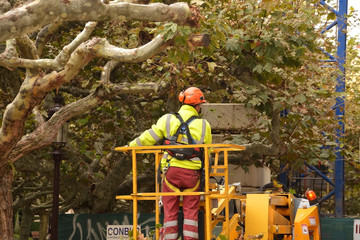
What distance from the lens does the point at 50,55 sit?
1520 centimetres

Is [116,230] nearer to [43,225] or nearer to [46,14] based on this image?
[43,225]

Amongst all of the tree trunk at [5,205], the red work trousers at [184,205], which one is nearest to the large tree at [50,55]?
the tree trunk at [5,205]

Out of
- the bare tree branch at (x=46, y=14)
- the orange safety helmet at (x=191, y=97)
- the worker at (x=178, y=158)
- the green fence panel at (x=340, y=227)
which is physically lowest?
the green fence panel at (x=340, y=227)

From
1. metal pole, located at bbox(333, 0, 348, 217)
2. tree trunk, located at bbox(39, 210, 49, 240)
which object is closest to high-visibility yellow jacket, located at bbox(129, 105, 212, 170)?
metal pole, located at bbox(333, 0, 348, 217)

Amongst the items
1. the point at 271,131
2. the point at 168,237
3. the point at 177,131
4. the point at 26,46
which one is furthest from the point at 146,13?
the point at 271,131

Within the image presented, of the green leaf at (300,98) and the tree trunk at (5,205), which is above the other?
the green leaf at (300,98)

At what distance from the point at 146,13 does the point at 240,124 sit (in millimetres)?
9838

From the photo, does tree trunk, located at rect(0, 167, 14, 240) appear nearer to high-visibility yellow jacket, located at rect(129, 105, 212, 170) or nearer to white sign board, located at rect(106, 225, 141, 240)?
high-visibility yellow jacket, located at rect(129, 105, 212, 170)

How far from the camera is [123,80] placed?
1570 centimetres

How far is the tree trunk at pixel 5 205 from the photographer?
12016 millimetres

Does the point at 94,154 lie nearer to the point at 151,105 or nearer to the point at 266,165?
the point at 151,105

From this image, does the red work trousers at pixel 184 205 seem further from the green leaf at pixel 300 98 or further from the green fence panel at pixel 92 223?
the green fence panel at pixel 92 223

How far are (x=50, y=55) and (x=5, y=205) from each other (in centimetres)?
433

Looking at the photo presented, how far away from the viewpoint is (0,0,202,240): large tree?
5809 millimetres
